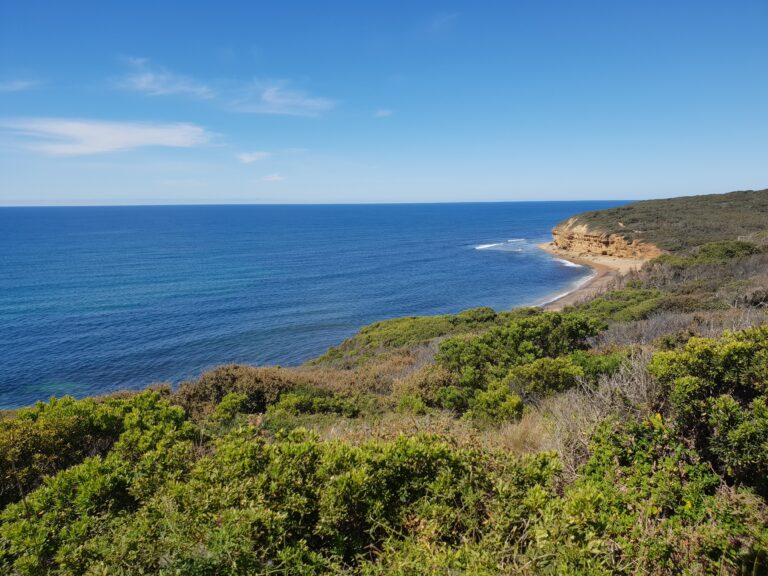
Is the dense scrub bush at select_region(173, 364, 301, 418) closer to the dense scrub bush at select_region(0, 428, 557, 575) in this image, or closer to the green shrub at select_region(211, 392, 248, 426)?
the green shrub at select_region(211, 392, 248, 426)

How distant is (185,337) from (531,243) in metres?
71.7

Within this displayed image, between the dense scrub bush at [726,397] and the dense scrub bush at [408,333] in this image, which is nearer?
the dense scrub bush at [726,397]

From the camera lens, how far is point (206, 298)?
4281cm

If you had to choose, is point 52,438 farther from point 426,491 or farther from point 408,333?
point 408,333

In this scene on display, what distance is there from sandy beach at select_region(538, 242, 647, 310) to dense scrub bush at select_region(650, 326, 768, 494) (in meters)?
30.6

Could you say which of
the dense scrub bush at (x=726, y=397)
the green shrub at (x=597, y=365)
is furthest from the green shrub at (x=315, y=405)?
the dense scrub bush at (x=726, y=397)

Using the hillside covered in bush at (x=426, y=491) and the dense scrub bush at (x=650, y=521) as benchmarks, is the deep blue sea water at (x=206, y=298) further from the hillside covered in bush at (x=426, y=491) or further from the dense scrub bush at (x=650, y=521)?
the dense scrub bush at (x=650, y=521)

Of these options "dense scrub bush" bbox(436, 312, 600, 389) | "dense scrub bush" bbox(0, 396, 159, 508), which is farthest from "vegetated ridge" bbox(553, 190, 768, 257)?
"dense scrub bush" bbox(0, 396, 159, 508)

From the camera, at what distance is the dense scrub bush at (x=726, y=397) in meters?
4.27

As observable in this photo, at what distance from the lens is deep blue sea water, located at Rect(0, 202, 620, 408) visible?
27.4 metres

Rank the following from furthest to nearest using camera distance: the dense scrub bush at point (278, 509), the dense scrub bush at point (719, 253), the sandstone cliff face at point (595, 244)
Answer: the sandstone cliff face at point (595, 244) < the dense scrub bush at point (719, 253) < the dense scrub bush at point (278, 509)

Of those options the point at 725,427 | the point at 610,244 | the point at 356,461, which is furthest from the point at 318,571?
the point at 610,244

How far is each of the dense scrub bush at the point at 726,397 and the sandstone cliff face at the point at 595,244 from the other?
54665 millimetres

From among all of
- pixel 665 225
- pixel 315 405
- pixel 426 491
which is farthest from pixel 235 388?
pixel 665 225
